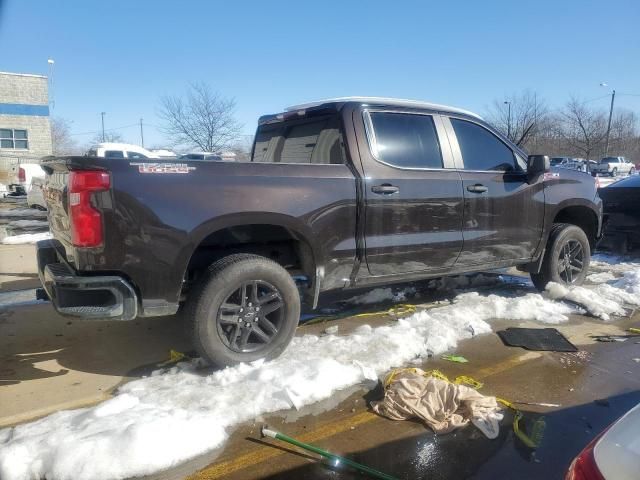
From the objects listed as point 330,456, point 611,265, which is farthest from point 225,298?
point 611,265

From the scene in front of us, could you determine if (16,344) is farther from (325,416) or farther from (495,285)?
(495,285)

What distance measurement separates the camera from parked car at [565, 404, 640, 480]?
1.38m

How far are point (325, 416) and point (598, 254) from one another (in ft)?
24.7

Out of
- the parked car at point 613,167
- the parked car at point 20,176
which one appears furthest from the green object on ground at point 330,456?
the parked car at point 613,167

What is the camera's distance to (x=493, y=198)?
4.90m

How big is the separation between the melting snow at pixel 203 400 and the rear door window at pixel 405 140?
1.47 meters

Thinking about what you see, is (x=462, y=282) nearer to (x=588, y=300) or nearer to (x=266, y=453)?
(x=588, y=300)

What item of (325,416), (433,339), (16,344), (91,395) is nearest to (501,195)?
(433,339)

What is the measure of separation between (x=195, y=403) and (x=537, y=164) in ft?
12.9

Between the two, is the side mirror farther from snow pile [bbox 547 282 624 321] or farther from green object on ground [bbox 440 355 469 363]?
green object on ground [bbox 440 355 469 363]

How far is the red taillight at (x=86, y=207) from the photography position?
310 centimetres

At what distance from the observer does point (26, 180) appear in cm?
1891

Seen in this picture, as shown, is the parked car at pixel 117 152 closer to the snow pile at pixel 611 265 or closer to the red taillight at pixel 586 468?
the snow pile at pixel 611 265

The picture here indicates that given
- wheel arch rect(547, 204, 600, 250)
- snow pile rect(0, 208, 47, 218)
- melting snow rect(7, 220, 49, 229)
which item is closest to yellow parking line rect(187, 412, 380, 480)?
wheel arch rect(547, 204, 600, 250)
